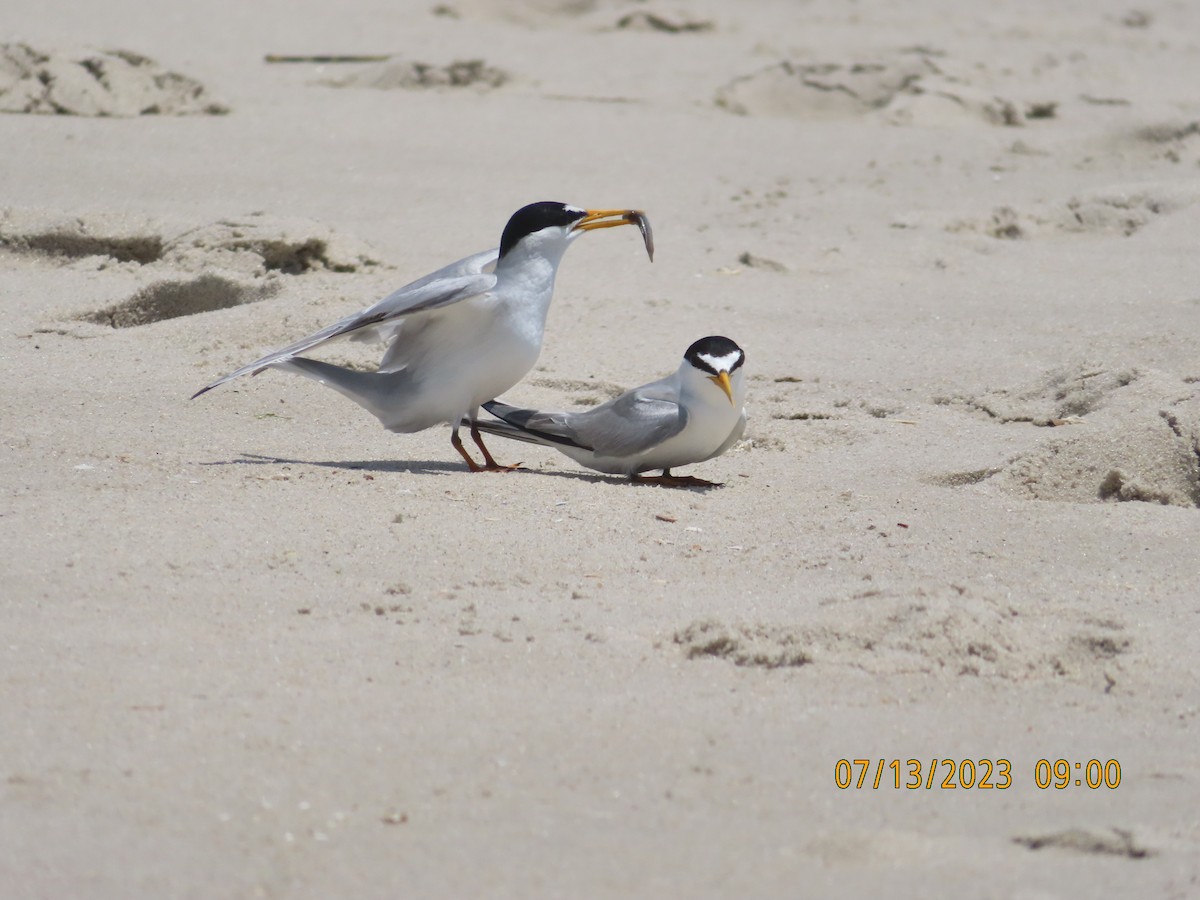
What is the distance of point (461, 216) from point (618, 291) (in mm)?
1175

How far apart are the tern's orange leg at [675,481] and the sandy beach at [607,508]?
0.12 meters

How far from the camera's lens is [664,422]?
5.09m

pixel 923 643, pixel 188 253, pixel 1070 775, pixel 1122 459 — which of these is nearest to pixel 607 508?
pixel 923 643

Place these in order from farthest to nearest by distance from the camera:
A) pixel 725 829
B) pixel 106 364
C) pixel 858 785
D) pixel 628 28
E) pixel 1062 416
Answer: pixel 628 28
pixel 106 364
pixel 1062 416
pixel 858 785
pixel 725 829

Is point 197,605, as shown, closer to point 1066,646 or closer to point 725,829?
point 725,829

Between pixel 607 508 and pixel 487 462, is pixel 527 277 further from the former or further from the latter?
pixel 607 508

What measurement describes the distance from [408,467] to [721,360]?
1116 mm

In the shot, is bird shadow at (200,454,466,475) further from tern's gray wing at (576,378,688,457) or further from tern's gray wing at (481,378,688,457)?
tern's gray wing at (576,378,688,457)

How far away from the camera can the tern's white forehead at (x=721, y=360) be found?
5.07 meters

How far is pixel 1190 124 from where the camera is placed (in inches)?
366

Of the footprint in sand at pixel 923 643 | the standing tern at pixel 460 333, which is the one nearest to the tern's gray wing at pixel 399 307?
the standing tern at pixel 460 333

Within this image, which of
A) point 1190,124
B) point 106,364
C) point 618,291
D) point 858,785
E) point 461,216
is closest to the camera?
point 858,785

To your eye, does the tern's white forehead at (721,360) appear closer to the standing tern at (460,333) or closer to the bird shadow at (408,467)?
the bird shadow at (408,467)

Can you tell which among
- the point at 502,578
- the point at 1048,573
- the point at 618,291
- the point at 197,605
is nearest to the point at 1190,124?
the point at 618,291
